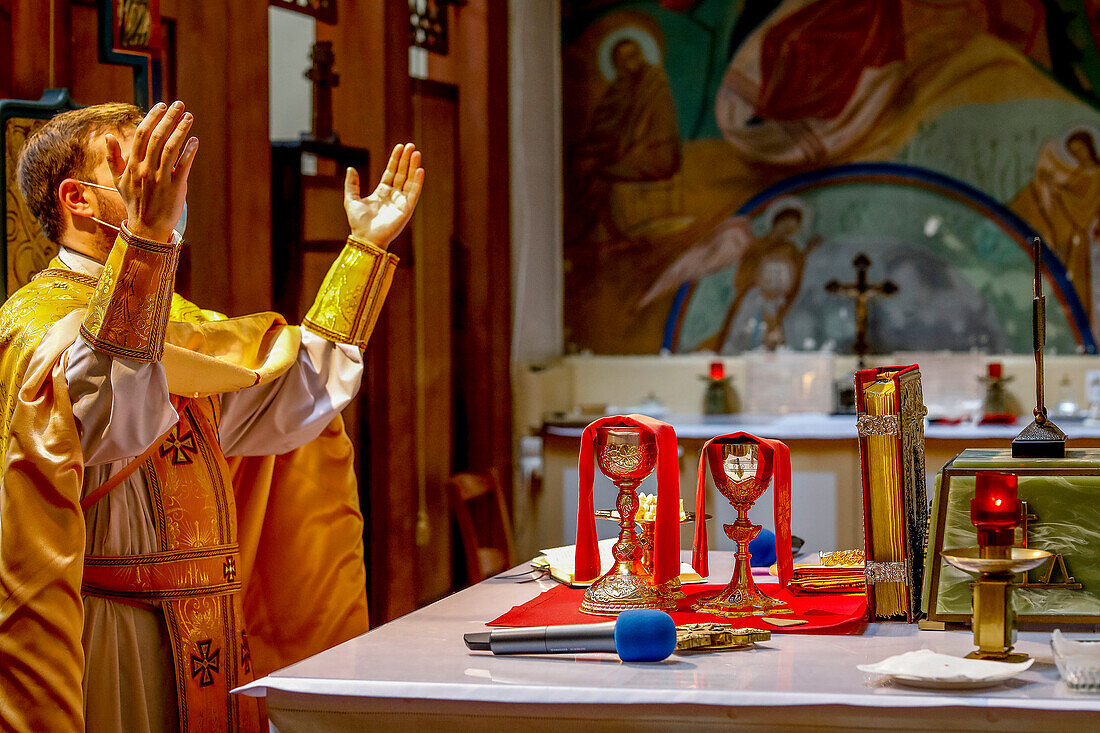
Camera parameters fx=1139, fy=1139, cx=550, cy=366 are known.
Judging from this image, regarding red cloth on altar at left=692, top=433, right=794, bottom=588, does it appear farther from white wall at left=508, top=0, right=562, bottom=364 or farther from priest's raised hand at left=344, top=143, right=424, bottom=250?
white wall at left=508, top=0, right=562, bottom=364

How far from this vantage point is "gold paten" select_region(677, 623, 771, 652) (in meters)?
1.54

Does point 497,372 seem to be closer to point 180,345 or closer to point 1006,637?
point 180,345

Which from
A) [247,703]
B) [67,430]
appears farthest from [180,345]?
[247,703]

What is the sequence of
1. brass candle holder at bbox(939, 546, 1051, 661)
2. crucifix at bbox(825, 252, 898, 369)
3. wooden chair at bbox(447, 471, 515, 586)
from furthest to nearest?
1. crucifix at bbox(825, 252, 898, 369)
2. wooden chair at bbox(447, 471, 515, 586)
3. brass candle holder at bbox(939, 546, 1051, 661)

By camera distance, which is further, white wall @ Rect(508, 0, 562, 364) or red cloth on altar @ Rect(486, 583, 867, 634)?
white wall @ Rect(508, 0, 562, 364)

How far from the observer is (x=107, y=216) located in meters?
2.06

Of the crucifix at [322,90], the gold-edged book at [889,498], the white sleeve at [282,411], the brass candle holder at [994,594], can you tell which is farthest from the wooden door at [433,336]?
the brass candle holder at [994,594]

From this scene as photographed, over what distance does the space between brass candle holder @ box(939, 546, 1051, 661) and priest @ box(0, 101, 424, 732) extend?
123cm

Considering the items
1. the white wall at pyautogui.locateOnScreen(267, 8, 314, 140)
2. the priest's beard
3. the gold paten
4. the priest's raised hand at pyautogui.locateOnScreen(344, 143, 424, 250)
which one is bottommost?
the gold paten

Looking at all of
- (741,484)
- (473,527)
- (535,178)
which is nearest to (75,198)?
(741,484)

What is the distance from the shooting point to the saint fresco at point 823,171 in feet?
18.6

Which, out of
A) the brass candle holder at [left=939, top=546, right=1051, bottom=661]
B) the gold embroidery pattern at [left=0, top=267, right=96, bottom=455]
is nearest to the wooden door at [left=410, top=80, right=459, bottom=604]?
the gold embroidery pattern at [left=0, top=267, right=96, bottom=455]

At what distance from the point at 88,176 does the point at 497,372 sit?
140 inches

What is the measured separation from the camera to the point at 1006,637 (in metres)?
1.42
